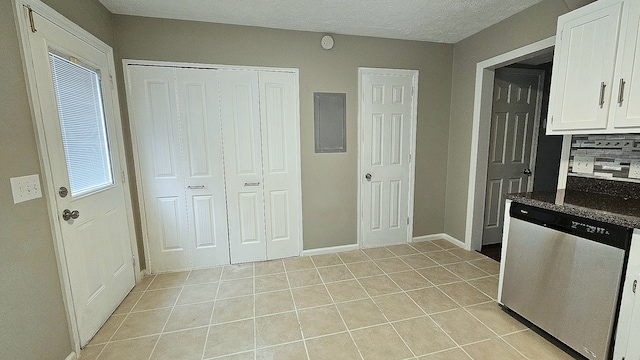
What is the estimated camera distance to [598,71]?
1.63m

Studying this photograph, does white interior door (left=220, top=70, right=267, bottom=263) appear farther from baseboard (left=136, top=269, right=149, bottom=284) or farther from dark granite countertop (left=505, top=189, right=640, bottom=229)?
dark granite countertop (left=505, top=189, right=640, bottom=229)

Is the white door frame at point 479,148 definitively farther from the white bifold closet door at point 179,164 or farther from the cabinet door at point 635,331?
the white bifold closet door at point 179,164

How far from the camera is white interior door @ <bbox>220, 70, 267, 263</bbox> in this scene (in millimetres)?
2660

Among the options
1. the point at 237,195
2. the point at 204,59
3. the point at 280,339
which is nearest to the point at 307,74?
the point at 204,59

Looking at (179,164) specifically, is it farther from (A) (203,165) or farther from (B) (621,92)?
(B) (621,92)

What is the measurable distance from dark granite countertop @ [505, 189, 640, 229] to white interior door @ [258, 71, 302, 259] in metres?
2.05

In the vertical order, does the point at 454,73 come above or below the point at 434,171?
above

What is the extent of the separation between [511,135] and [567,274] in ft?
7.10

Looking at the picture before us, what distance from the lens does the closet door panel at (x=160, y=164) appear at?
247 cm

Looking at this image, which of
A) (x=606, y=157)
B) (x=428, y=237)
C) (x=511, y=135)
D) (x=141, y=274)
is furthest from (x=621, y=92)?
(x=141, y=274)

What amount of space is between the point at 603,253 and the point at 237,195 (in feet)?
9.39

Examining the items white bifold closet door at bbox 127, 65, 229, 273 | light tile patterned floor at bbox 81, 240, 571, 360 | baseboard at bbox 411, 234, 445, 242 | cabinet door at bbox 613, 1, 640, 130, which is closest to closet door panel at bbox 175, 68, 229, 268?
white bifold closet door at bbox 127, 65, 229, 273

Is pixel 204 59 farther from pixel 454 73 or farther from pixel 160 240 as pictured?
pixel 454 73

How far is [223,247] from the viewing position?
9.37 ft
